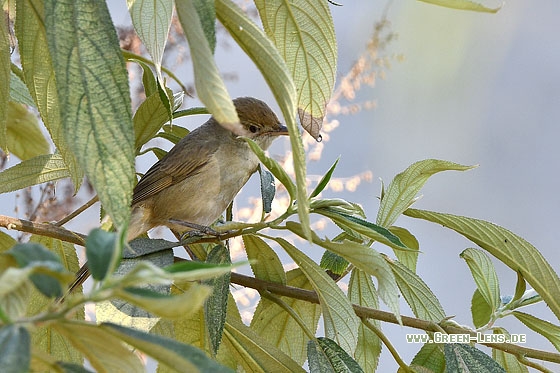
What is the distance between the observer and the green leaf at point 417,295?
3.40 ft

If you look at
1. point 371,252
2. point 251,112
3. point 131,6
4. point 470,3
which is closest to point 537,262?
point 371,252

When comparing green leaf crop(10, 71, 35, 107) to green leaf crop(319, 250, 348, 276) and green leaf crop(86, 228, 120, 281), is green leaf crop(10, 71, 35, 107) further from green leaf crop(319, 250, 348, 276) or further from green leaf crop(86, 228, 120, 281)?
green leaf crop(86, 228, 120, 281)

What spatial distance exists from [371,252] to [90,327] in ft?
1.25

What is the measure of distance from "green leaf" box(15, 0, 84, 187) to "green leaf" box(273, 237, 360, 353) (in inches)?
11.6

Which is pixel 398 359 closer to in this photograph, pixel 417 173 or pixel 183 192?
pixel 417 173

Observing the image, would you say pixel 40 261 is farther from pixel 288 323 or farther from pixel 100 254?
pixel 288 323

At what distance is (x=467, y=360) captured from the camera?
966mm

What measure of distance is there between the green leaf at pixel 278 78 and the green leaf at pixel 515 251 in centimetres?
43

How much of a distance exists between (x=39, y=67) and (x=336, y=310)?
0.43 m

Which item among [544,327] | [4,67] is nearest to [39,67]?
[4,67]

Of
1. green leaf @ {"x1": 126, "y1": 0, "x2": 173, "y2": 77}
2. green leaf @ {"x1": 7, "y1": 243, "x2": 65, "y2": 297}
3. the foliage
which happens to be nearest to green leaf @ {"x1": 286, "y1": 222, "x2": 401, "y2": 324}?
the foliage

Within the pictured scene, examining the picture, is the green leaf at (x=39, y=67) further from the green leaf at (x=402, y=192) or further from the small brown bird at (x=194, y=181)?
the small brown bird at (x=194, y=181)

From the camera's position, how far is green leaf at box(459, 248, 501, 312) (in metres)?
1.07

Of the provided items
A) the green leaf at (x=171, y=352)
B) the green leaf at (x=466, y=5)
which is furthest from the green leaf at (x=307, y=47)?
the green leaf at (x=171, y=352)
